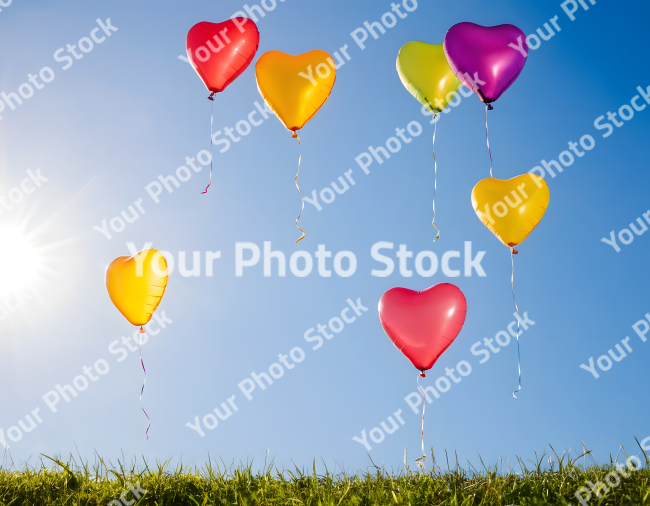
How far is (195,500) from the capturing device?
4203mm

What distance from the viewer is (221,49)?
595 centimetres

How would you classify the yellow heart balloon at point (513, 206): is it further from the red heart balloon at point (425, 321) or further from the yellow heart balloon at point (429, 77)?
the yellow heart balloon at point (429, 77)

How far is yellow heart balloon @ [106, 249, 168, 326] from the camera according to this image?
582cm

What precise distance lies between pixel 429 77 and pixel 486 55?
0.79 m

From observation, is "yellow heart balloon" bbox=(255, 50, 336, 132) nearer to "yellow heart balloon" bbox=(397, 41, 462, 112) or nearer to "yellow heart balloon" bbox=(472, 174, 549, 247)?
"yellow heart balloon" bbox=(397, 41, 462, 112)

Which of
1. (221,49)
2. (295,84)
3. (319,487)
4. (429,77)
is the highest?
(221,49)

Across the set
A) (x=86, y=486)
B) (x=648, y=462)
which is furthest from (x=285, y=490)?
(x=648, y=462)

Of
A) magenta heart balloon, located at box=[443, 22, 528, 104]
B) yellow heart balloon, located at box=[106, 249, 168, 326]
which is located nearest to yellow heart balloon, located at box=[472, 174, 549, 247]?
magenta heart balloon, located at box=[443, 22, 528, 104]

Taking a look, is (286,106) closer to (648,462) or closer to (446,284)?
(446,284)

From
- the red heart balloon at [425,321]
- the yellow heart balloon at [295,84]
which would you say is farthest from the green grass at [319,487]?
the yellow heart balloon at [295,84]

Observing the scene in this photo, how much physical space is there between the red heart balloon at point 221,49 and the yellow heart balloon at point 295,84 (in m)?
0.20

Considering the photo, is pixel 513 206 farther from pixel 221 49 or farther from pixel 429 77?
pixel 221 49

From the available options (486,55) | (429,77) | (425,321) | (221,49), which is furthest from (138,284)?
(486,55)

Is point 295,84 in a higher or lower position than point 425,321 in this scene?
higher
